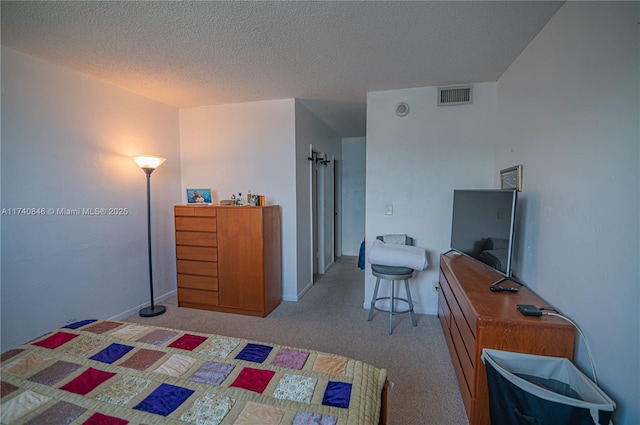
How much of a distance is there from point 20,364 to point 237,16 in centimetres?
213

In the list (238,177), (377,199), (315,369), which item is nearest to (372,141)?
(377,199)

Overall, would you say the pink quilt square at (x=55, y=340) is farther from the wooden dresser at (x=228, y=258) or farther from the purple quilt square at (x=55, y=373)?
the wooden dresser at (x=228, y=258)

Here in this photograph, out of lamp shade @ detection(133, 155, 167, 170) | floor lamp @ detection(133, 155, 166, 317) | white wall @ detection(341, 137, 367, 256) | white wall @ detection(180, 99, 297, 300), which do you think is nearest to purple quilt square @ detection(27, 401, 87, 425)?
floor lamp @ detection(133, 155, 166, 317)

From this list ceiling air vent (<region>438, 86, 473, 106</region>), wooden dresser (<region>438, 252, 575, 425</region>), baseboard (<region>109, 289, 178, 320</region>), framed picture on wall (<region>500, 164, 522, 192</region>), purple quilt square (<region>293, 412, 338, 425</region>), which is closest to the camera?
purple quilt square (<region>293, 412, 338, 425</region>)

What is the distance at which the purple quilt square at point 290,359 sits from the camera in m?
1.25

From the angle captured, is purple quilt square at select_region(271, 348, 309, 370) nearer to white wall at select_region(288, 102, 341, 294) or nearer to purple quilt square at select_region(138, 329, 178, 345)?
purple quilt square at select_region(138, 329, 178, 345)

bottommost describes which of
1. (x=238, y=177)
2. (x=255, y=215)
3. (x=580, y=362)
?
(x=580, y=362)

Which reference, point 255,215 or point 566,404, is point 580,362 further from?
point 255,215

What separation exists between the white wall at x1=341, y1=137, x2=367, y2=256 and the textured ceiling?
2854mm

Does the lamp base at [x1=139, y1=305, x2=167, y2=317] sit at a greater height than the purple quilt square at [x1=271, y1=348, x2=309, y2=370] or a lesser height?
lesser

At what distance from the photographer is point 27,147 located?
221 centimetres

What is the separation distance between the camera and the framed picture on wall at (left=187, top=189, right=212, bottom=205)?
137 inches

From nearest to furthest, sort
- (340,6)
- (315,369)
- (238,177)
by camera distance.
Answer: (315,369) < (340,6) < (238,177)

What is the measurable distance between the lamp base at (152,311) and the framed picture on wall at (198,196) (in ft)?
4.21
